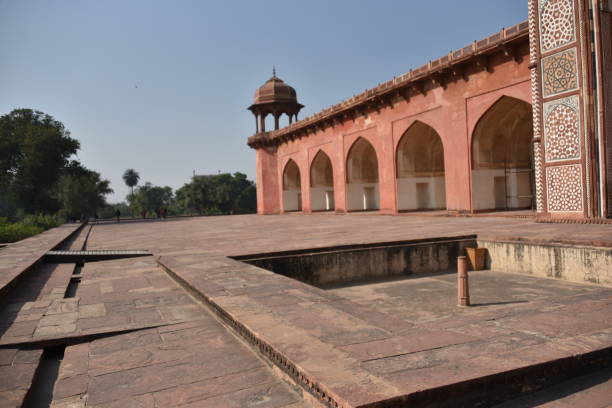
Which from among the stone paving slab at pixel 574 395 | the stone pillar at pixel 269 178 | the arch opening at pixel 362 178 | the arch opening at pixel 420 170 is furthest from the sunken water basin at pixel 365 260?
the stone pillar at pixel 269 178

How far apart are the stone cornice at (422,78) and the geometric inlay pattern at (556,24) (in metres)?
1.23

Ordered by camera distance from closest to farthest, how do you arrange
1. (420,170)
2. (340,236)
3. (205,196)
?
(340,236)
(420,170)
(205,196)

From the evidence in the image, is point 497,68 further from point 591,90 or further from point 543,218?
point 543,218

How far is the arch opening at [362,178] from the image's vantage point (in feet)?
59.2

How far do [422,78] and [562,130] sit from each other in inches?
212

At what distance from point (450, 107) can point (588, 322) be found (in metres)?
11.1

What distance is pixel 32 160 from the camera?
23188 mm

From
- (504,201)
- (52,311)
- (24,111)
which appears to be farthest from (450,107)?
(24,111)

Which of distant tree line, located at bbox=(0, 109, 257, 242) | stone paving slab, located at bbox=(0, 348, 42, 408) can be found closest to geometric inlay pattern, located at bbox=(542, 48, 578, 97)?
stone paving slab, located at bbox=(0, 348, 42, 408)

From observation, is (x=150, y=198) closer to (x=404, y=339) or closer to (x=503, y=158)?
(x=503, y=158)

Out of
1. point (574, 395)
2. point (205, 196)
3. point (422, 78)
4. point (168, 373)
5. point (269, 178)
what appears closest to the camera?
point (574, 395)

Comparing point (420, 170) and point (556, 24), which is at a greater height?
point (556, 24)

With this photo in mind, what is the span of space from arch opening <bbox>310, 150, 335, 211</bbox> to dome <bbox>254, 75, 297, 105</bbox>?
413 centimetres

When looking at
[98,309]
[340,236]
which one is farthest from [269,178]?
[98,309]
